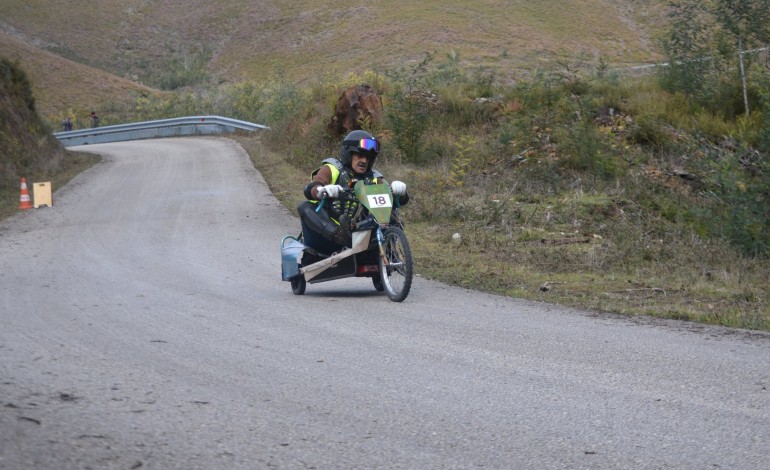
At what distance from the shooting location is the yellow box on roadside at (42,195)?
2275 cm

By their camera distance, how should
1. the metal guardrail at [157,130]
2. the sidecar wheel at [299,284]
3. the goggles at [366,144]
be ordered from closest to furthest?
the goggles at [366,144], the sidecar wheel at [299,284], the metal guardrail at [157,130]

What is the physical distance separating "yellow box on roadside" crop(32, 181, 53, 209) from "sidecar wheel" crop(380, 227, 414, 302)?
1424 cm

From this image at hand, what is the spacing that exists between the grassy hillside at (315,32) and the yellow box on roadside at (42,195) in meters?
35.9

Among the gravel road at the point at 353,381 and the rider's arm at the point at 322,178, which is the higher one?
the rider's arm at the point at 322,178

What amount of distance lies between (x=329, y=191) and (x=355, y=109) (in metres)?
17.0

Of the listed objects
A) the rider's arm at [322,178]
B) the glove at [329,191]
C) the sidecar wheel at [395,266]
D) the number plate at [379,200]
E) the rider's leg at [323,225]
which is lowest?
the sidecar wheel at [395,266]

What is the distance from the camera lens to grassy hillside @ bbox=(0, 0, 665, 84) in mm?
70000

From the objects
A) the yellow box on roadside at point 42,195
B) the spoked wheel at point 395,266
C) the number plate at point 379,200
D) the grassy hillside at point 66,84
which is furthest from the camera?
the grassy hillside at point 66,84

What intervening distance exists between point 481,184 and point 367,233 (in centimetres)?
1076

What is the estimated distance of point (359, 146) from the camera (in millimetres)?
11023

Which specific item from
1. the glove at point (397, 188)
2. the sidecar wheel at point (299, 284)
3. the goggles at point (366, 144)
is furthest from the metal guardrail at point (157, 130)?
the glove at point (397, 188)

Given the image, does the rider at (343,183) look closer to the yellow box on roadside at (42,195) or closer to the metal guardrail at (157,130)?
the yellow box on roadside at (42,195)

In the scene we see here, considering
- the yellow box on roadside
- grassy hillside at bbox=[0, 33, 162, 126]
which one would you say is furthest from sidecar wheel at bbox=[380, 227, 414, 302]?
grassy hillside at bbox=[0, 33, 162, 126]

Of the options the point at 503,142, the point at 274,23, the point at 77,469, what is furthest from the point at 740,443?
the point at 274,23
